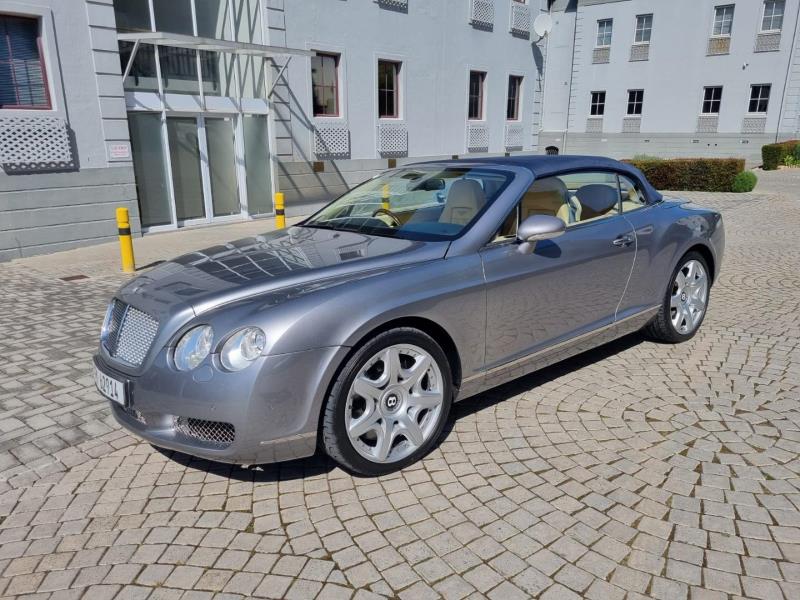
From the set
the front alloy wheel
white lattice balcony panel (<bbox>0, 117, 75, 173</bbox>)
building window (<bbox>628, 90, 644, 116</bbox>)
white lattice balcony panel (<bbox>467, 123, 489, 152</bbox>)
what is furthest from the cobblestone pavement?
building window (<bbox>628, 90, 644, 116</bbox>)

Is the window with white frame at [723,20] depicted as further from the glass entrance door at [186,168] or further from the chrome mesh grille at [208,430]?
the chrome mesh grille at [208,430]

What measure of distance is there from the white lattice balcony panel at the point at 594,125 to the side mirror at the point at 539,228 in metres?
34.2

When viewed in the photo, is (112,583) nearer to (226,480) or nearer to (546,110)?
(226,480)

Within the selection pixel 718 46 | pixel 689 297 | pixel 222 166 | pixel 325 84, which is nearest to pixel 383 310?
A: pixel 689 297

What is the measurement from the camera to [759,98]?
29.2m

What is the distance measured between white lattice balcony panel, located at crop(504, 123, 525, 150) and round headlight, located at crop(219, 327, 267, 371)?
18.9m

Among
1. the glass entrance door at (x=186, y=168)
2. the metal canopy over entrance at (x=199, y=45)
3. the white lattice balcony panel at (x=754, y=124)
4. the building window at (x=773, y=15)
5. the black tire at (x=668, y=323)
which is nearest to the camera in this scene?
the black tire at (x=668, y=323)

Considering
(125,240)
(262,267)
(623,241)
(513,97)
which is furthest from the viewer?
(513,97)

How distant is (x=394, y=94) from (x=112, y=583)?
15.2 meters

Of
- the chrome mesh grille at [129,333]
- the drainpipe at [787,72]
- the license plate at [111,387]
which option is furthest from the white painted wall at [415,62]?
the drainpipe at [787,72]

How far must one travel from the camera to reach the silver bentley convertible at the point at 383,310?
2.71 metres

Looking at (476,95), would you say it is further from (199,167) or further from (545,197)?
(545,197)

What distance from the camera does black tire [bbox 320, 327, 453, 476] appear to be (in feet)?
9.27

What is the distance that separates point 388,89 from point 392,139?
131 cm
